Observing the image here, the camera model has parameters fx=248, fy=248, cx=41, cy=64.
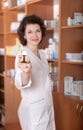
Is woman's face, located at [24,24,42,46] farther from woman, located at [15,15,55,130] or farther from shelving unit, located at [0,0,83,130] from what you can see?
shelving unit, located at [0,0,83,130]

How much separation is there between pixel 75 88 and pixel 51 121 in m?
0.80

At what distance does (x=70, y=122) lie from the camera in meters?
2.22

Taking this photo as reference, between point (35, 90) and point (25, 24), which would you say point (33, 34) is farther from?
point (35, 90)

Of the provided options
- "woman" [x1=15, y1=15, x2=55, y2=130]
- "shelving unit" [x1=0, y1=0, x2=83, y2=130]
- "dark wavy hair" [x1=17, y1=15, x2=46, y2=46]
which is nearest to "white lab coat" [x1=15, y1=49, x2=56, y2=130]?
"woman" [x1=15, y1=15, x2=55, y2=130]

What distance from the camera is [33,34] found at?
1614 millimetres

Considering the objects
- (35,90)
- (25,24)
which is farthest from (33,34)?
(35,90)

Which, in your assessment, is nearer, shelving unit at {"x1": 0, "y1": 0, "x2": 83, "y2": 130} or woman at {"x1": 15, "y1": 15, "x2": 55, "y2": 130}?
woman at {"x1": 15, "y1": 15, "x2": 55, "y2": 130}

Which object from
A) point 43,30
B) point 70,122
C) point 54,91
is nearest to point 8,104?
point 54,91

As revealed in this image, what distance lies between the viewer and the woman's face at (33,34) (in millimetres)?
1616

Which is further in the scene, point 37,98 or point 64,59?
point 64,59

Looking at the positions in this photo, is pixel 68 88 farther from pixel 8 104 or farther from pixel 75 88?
pixel 8 104

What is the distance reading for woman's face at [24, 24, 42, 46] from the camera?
1616mm

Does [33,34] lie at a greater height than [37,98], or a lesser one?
greater

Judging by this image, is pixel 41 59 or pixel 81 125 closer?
pixel 41 59
